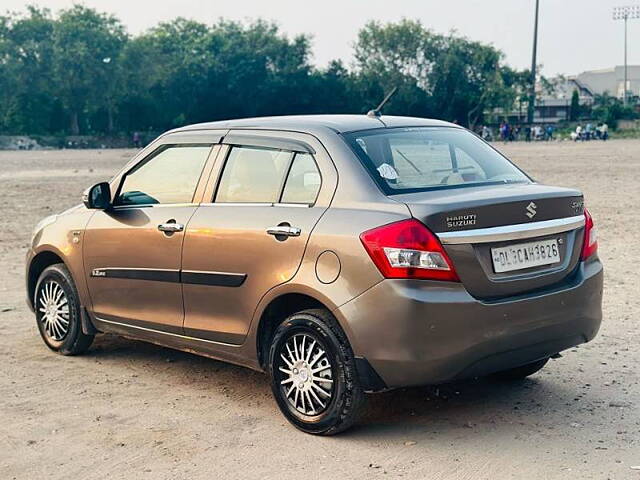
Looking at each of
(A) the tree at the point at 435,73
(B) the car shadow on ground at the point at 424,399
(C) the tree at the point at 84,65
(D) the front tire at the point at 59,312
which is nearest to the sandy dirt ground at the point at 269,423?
(B) the car shadow on ground at the point at 424,399

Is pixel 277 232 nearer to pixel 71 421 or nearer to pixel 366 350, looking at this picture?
pixel 366 350

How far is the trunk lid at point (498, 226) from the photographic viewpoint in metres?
4.86

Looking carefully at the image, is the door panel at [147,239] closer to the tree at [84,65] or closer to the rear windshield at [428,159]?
the rear windshield at [428,159]

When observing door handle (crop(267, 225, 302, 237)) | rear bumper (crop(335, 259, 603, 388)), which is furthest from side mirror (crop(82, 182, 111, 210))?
rear bumper (crop(335, 259, 603, 388))

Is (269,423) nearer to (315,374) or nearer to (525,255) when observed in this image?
(315,374)

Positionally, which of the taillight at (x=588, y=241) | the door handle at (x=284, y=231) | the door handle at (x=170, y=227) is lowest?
the taillight at (x=588, y=241)

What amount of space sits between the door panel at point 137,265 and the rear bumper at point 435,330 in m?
1.53

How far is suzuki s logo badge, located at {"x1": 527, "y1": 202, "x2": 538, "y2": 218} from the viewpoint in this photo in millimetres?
5176

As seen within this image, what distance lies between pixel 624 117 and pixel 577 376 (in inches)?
3660

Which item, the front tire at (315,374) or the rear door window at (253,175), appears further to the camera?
the rear door window at (253,175)

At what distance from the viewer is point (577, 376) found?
6.36 metres

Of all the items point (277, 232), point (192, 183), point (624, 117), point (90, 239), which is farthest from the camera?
point (624, 117)

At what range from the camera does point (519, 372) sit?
20.4 feet

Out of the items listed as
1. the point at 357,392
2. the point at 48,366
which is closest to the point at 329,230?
the point at 357,392
